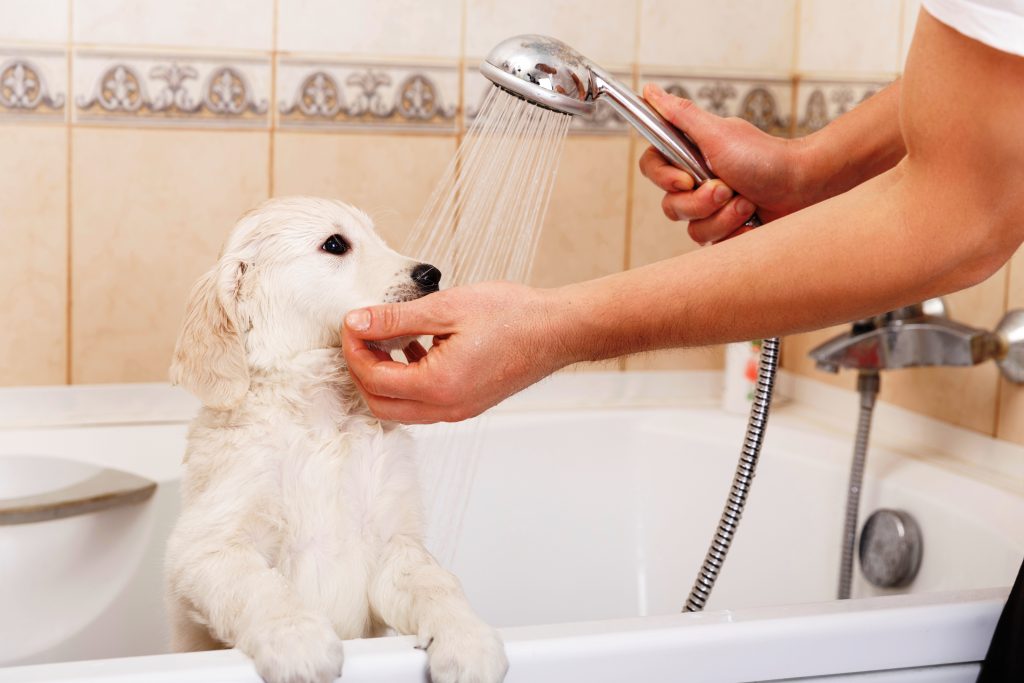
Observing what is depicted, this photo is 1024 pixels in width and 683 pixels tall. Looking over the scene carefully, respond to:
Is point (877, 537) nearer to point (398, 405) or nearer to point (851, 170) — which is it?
point (851, 170)

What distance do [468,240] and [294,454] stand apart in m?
0.82

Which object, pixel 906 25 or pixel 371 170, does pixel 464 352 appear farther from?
pixel 906 25

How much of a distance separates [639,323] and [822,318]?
18cm

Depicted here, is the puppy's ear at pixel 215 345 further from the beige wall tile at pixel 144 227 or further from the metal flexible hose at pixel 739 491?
the beige wall tile at pixel 144 227

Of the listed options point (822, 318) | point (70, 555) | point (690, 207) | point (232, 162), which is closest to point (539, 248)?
point (232, 162)

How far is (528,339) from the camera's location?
3.50ft

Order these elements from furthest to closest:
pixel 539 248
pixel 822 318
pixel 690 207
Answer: pixel 539 248 → pixel 690 207 → pixel 822 318

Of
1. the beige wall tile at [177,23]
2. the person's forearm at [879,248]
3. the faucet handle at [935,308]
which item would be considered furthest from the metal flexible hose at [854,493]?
the beige wall tile at [177,23]

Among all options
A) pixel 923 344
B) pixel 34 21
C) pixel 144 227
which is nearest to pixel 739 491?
pixel 923 344

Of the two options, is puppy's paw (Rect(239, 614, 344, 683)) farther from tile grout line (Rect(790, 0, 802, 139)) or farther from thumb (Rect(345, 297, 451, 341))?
tile grout line (Rect(790, 0, 802, 139))

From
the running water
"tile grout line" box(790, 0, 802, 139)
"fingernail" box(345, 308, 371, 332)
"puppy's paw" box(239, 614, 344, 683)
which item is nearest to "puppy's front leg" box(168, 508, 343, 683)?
"puppy's paw" box(239, 614, 344, 683)

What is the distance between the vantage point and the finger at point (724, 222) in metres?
1.37

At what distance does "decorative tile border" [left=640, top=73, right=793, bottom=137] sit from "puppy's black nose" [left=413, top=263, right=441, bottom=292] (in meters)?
1.17

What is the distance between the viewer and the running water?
1.62 metres
